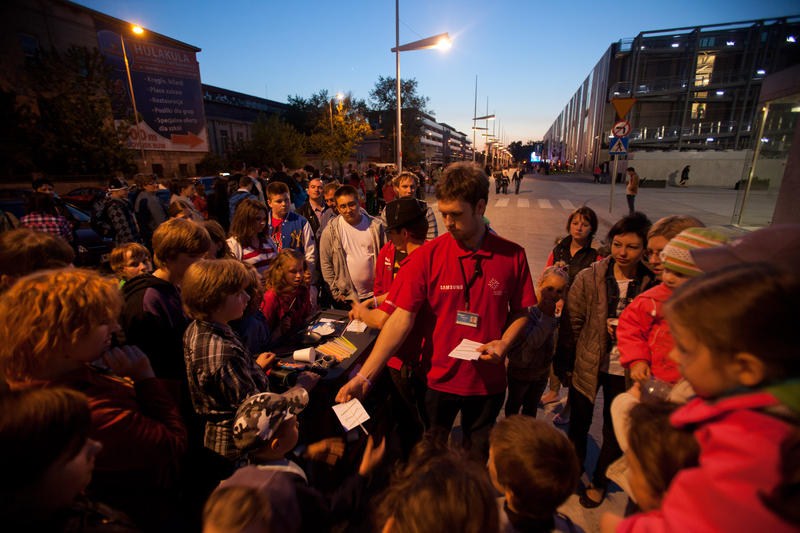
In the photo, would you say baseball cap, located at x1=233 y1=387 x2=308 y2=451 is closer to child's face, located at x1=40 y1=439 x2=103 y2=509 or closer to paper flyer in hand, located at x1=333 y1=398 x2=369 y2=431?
paper flyer in hand, located at x1=333 y1=398 x2=369 y2=431

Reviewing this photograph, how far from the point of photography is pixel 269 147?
32719mm

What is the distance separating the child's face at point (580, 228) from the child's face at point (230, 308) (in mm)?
3131

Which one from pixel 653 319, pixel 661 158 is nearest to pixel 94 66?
pixel 653 319

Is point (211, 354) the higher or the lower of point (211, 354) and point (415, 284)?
the lower

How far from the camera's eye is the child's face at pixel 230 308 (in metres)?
1.95

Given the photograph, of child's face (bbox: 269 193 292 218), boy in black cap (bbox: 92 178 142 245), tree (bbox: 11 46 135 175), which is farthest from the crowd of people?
tree (bbox: 11 46 135 175)

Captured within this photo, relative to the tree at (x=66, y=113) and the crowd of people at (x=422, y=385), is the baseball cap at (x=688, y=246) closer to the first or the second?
the crowd of people at (x=422, y=385)

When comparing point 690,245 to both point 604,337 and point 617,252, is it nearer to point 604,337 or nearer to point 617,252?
point 617,252

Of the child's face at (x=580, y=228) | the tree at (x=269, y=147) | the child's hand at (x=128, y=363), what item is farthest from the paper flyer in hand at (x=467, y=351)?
the tree at (x=269, y=147)

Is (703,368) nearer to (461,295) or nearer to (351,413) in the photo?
(461,295)

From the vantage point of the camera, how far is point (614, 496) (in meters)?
2.61

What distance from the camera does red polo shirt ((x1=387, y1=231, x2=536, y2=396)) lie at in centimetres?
210

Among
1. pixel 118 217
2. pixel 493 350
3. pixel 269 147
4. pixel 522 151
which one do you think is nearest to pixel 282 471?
pixel 493 350

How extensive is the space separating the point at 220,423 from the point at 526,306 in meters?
1.87
